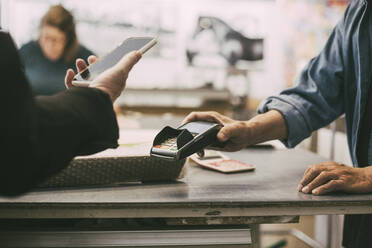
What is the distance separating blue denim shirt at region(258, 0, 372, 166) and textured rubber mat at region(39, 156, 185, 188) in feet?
1.42

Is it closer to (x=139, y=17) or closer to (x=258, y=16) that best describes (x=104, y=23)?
(x=139, y=17)

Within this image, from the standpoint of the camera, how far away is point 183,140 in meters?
0.98

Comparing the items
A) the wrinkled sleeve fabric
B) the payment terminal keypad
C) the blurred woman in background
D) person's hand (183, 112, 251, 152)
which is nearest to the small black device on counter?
the payment terminal keypad

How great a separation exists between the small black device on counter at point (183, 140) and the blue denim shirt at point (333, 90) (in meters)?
→ 0.34

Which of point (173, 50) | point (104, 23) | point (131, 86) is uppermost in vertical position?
point (104, 23)

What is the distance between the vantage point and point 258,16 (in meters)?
4.11

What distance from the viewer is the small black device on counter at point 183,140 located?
966 millimetres

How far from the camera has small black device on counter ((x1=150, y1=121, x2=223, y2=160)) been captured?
966mm

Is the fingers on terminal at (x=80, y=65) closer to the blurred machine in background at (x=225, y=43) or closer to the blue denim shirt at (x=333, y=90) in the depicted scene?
the blue denim shirt at (x=333, y=90)

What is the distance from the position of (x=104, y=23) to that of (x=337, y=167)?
10.8ft

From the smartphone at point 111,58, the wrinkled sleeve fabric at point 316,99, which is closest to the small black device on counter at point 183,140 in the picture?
the smartphone at point 111,58

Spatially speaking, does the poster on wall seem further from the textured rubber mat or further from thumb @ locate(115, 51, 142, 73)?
thumb @ locate(115, 51, 142, 73)

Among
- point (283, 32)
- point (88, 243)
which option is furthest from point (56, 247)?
point (283, 32)

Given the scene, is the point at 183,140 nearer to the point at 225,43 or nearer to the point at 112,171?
the point at 112,171
